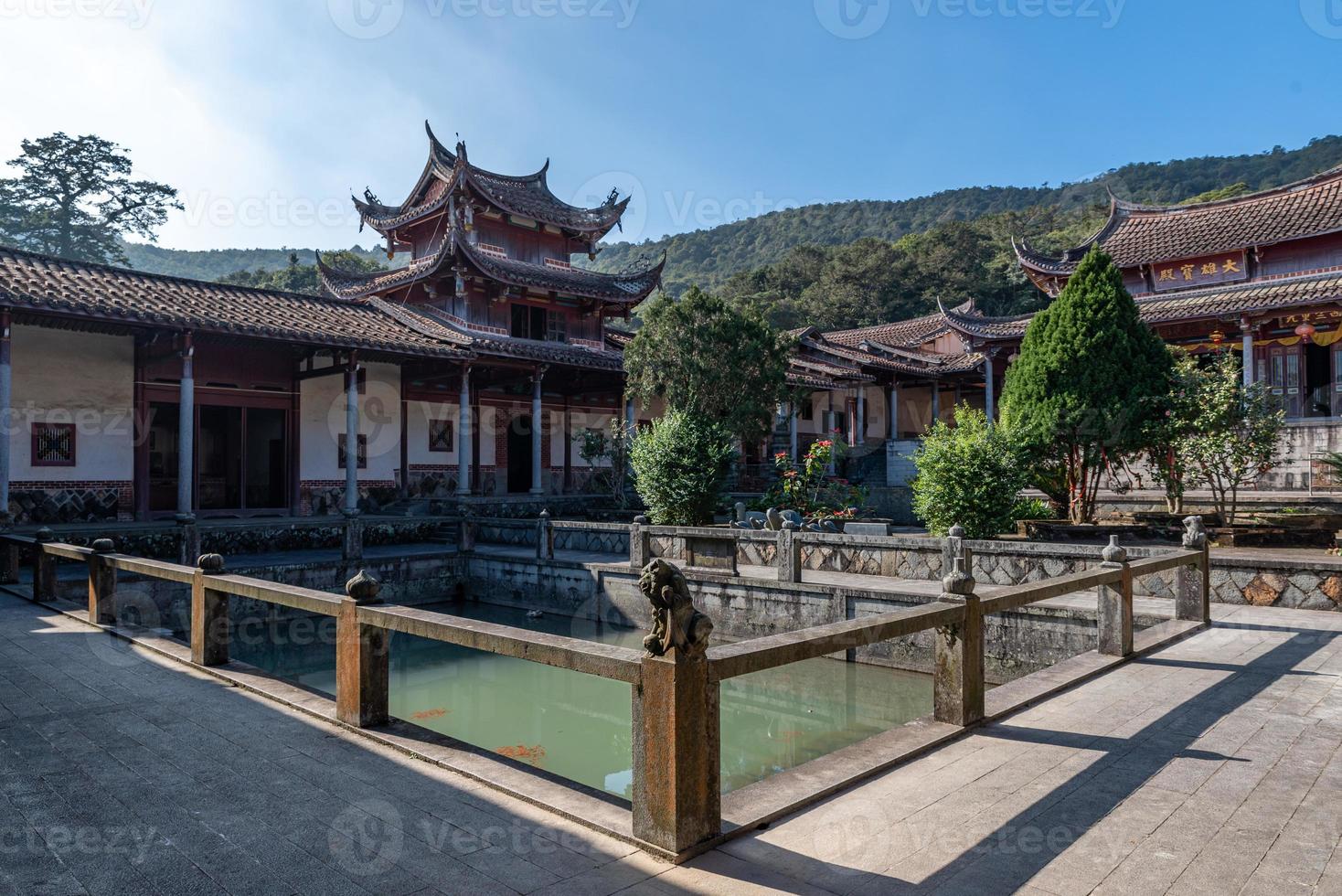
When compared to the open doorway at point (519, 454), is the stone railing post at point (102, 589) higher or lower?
lower

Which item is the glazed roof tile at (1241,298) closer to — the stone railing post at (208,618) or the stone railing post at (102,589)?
the stone railing post at (208,618)

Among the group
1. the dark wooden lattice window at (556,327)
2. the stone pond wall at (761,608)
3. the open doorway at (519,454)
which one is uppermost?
the dark wooden lattice window at (556,327)

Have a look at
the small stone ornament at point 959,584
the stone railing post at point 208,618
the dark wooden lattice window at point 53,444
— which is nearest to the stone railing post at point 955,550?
the small stone ornament at point 959,584

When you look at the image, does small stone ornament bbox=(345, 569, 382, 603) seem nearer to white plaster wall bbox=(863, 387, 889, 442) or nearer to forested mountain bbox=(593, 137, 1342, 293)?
white plaster wall bbox=(863, 387, 889, 442)

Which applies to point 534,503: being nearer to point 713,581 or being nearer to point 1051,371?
point 713,581

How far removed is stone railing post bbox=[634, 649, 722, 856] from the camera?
9.92 feet

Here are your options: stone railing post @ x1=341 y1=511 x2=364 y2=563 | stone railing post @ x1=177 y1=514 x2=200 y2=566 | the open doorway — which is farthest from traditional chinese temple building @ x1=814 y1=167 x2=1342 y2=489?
stone railing post @ x1=177 y1=514 x2=200 y2=566

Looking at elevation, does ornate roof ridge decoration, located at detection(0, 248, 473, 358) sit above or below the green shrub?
above

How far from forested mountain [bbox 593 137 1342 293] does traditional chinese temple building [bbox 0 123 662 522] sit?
3957cm

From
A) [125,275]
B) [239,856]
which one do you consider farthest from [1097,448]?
[125,275]

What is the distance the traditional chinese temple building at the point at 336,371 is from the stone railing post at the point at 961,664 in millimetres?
13463

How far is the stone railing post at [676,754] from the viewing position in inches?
119

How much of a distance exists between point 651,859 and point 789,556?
8.18 meters

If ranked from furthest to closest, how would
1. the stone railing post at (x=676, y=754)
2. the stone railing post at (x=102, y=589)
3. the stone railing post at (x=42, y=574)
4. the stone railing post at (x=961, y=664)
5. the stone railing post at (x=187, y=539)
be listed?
the stone railing post at (x=187, y=539)
the stone railing post at (x=42, y=574)
the stone railing post at (x=102, y=589)
the stone railing post at (x=961, y=664)
the stone railing post at (x=676, y=754)
